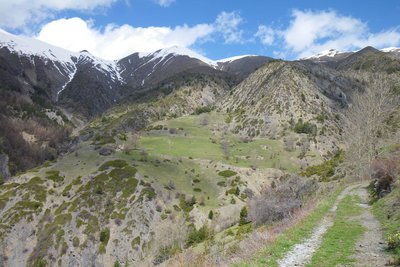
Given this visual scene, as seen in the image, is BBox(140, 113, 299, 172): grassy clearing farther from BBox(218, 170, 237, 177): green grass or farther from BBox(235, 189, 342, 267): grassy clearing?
BBox(235, 189, 342, 267): grassy clearing

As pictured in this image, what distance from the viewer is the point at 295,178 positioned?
50.2m

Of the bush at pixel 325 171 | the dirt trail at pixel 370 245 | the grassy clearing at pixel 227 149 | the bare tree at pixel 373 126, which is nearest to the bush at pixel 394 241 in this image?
the dirt trail at pixel 370 245

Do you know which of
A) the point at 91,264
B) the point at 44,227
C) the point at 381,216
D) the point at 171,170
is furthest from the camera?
the point at 171,170

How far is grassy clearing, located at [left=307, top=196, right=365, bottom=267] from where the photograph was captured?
1501cm

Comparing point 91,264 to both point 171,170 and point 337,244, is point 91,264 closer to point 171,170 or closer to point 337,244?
point 171,170

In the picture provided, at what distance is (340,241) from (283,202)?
2263 centimetres

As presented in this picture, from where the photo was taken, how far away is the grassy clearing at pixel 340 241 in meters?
15.0

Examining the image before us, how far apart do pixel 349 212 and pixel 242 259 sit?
13.3 m

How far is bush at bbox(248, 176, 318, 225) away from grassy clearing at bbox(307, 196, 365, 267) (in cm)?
1229

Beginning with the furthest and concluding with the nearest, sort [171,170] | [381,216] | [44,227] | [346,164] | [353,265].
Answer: [171,170] < [44,227] < [346,164] < [381,216] < [353,265]

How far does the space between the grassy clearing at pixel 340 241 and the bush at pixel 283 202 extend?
12288 mm

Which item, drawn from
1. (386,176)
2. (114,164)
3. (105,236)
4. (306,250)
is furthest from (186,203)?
(306,250)

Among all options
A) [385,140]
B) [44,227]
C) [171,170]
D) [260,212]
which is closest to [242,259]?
[260,212]

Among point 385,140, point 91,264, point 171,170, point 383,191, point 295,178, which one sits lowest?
point 91,264
